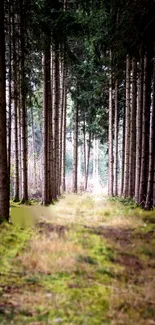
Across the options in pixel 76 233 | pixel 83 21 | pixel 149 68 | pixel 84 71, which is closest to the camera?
pixel 76 233

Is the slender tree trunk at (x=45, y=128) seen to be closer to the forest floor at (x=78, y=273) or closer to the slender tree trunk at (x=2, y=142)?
the forest floor at (x=78, y=273)

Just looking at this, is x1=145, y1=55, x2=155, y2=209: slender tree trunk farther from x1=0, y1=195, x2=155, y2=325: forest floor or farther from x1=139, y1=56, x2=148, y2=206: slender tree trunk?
x1=0, y1=195, x2=155, y2=325: forest floor

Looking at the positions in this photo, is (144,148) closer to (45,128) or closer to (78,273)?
(45,128)

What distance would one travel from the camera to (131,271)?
5180mm

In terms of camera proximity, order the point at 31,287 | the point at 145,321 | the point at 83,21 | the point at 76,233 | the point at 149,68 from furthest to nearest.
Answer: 1. the point at 83,21
2. the point at 149,68
3. the point at 76,233
4. the point at 31,287
5. the point at 145,321

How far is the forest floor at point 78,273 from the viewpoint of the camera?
3.74 m

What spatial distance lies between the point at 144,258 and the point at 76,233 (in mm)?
1917

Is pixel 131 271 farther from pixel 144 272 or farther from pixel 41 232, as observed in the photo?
pixel 41 232

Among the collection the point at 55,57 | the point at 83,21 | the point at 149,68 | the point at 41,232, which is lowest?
the point at 41,232

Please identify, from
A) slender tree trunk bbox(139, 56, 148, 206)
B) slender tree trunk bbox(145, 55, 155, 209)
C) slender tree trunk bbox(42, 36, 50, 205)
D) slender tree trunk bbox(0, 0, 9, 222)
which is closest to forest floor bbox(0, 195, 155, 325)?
slender tree trunk bbox(0, 0, 9, 222)

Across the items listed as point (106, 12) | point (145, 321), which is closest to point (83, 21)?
point (106, 12)

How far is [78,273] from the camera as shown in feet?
16.3

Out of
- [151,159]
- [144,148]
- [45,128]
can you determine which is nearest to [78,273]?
[151,159]

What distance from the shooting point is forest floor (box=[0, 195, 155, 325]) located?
3.74m
